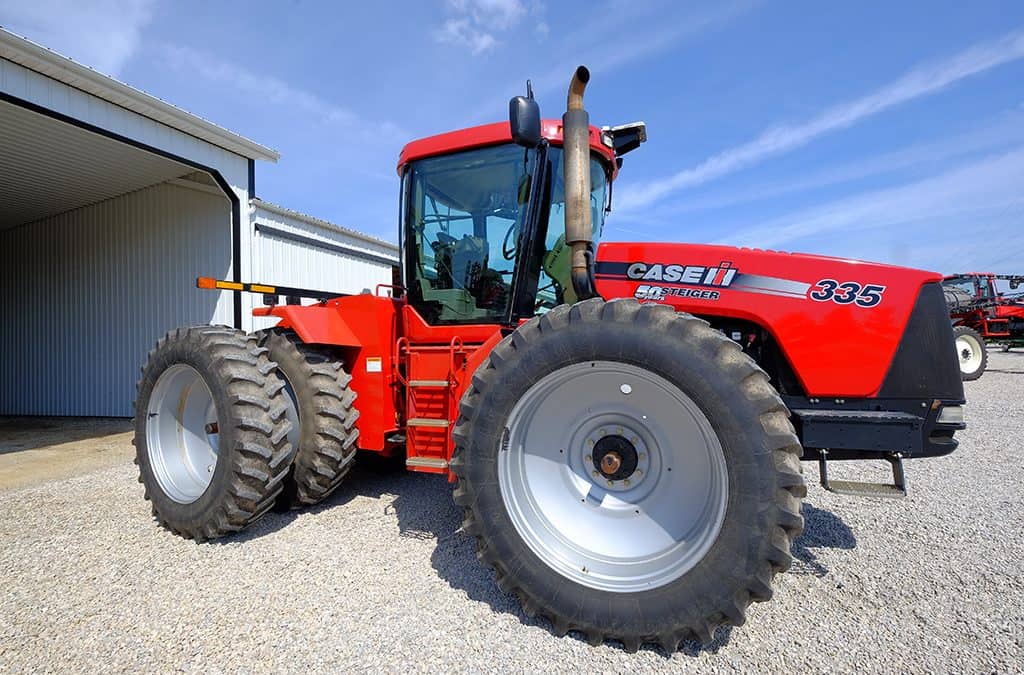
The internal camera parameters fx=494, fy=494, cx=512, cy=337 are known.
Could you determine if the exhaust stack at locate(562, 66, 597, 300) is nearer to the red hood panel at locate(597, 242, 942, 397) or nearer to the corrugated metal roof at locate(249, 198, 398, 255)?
the red hood panel at locate(597, 242, 942, 397)

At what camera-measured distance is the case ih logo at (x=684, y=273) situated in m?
2.40

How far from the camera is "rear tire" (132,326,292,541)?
2.72m

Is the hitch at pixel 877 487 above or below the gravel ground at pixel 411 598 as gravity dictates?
above

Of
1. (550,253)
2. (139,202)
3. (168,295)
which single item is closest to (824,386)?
(550,253)

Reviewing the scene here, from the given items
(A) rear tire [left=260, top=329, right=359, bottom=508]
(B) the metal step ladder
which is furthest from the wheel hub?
(A) rear tire [left=260, top=329, right=359, bottom=508]

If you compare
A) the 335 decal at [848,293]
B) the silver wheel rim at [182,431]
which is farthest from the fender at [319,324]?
the 335 decal at [848,293]

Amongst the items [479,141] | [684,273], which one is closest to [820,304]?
[684,273]

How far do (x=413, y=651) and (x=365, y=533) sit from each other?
3.95ft

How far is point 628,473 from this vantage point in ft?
7.27

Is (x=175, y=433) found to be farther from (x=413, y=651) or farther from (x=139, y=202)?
(x=139, y=202)

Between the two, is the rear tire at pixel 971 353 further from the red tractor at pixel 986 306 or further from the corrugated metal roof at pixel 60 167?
the corrugated metal roof at pixel 60 167

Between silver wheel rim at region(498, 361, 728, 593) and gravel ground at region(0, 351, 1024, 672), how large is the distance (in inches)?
12.1

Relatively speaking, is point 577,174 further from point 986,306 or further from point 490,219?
point 986,306

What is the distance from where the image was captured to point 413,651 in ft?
6.13
